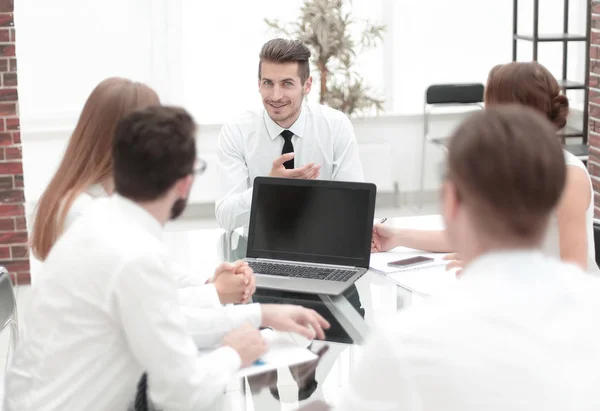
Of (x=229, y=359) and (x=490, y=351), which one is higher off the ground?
(x=490, y=351)

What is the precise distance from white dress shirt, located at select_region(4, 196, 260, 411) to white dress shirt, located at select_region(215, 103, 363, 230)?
5.30 ft

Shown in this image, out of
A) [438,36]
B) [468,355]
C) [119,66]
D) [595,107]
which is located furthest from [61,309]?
[438,36]

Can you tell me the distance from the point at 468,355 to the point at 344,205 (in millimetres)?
1379

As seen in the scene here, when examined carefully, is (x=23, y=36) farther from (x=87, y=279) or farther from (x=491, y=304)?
(x=491, y=304)

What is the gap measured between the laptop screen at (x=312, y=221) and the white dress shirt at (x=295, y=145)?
636mm

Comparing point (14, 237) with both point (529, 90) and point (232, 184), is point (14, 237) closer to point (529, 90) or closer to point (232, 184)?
point (232, 184)

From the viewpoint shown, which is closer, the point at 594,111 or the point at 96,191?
the point at 96,191

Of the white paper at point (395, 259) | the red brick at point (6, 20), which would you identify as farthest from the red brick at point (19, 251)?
the white paper at point (395, 259)

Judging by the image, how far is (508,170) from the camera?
1.07 m

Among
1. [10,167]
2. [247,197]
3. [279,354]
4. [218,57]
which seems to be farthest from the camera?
[218,57]

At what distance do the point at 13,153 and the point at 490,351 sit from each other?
3.61 meters

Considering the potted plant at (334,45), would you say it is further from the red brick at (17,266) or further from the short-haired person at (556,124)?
the short-haired person at (556,124)

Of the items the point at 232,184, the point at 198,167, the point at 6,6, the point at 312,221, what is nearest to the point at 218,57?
the point at 6,6

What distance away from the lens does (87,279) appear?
4.78 feet
